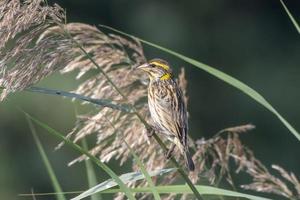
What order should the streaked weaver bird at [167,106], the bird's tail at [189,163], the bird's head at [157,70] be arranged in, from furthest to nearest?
the bird's head at [157,70], the streaked weaver bird at [167,106], the bird's tail at [189,163]

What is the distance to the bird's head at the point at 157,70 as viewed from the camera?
398 centimetres

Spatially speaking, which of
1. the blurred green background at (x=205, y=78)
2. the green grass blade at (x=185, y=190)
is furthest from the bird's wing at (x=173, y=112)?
the blurred green background at (x=205, y=78)

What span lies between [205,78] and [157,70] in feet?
37.4

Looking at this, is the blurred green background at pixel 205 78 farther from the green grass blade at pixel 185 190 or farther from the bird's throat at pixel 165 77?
the green grass blade at pixel 185 190

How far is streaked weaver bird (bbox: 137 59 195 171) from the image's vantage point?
12.1 feet

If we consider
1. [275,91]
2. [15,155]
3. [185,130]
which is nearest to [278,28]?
[275,91]

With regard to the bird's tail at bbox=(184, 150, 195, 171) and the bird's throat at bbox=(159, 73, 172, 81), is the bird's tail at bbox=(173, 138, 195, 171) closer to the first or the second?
the bird's tail at bbox=(184, 150, 195, 171)

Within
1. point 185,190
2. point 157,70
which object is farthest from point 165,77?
point 185,190

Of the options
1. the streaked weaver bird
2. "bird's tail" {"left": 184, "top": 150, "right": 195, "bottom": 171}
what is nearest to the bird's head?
the streaked weaver bird

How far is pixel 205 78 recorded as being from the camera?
15.5 metres

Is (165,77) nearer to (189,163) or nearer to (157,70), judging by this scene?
(157,70)

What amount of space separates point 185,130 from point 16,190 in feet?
28.1

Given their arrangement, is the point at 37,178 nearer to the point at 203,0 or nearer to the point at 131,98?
the point at 203,0

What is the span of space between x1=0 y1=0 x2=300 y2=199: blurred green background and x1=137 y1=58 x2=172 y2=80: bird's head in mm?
7305
